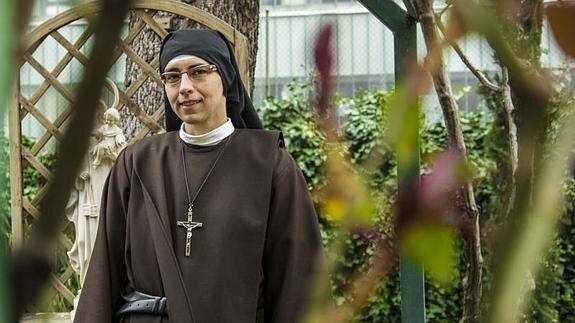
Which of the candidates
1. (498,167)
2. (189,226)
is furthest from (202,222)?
(498,167)

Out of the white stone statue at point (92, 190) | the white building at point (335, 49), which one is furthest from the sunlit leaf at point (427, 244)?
the white stone statue at point (92, 190)

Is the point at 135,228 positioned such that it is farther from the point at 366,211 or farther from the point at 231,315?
the point at 366,211

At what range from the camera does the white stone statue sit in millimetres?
4902

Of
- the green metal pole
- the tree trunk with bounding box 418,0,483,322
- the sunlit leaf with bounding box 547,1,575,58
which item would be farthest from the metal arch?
the sunlit leaf with bounding box 547,1,575,58

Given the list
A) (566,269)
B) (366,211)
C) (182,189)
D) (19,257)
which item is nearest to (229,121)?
(182,189)

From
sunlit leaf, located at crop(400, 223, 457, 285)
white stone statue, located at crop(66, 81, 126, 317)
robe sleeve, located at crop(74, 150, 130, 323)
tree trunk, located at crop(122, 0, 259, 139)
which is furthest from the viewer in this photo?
tree trunk, located at crop(122, 0, 259, 139)

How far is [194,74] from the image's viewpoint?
139 inches

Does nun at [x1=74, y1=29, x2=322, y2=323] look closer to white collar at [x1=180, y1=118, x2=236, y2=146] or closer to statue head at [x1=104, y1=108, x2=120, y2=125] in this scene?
white collar at [x1=180, y1=118, x2=236, y2=146]

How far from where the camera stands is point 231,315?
134 inches

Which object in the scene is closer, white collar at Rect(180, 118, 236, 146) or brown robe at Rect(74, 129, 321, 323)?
brown robe at Rect(74, 129, 321, 323)

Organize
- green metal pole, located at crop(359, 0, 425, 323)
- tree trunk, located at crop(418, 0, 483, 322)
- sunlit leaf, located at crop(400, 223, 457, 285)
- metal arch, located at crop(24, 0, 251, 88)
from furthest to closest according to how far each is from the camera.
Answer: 1. metal arch, located at crop(24, 0, 251, 88)
2. green metal pole, located at crop(359, 0, 425, 323)
3. tree trunk, located at crop(418, 0, 483, 322)
4. sunlit leaf, located at crop(400, 223, 457, 285)

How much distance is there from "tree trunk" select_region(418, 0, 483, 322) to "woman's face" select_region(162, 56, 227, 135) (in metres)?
0.91

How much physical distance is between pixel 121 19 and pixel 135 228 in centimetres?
313

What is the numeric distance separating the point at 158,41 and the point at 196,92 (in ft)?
6.65
